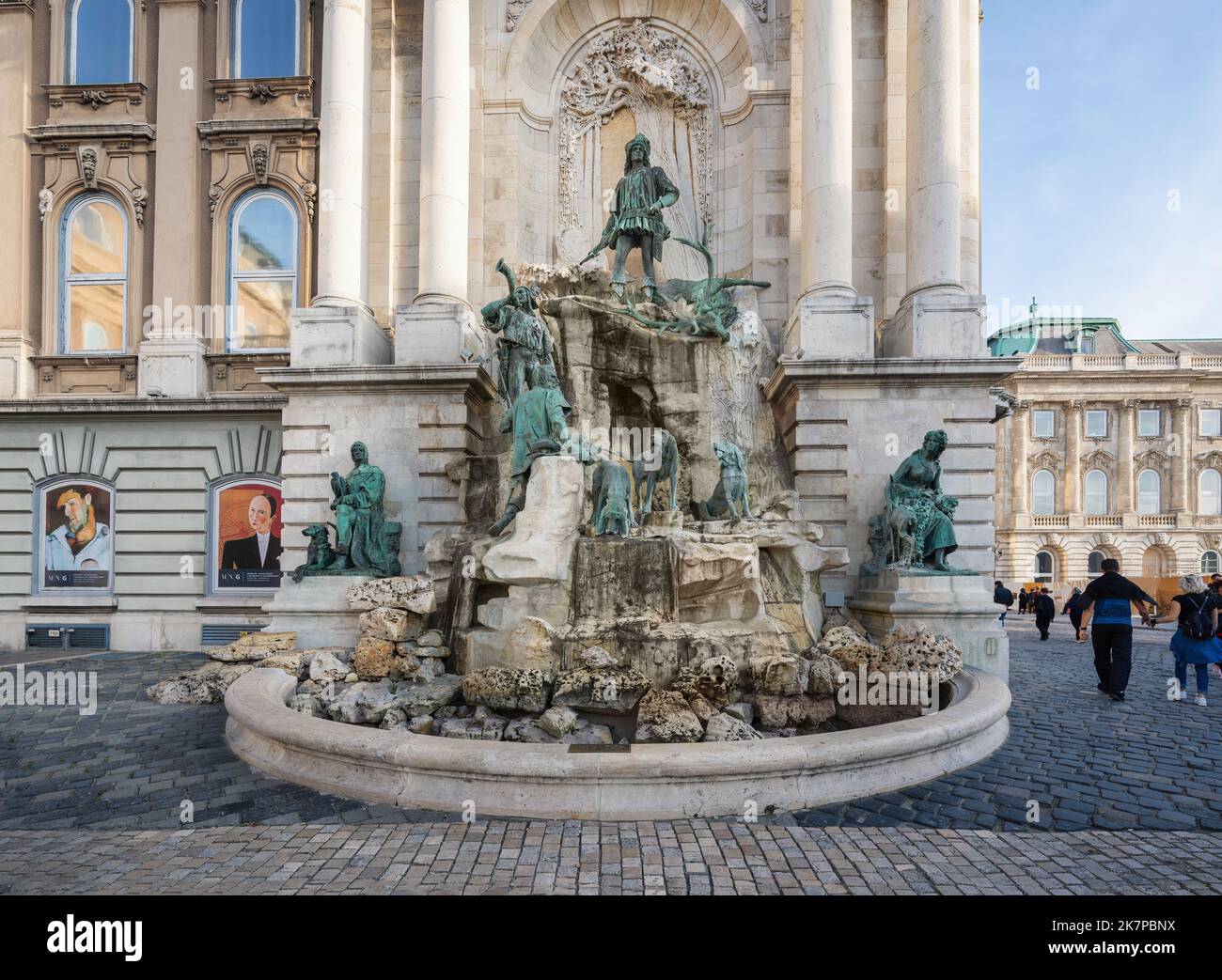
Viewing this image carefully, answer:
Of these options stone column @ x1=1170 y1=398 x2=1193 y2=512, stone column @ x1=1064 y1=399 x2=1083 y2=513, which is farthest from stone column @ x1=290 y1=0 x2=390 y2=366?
stone column @ x1=1170 y1=398 x2=1193 y2=512

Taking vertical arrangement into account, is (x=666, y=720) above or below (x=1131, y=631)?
below

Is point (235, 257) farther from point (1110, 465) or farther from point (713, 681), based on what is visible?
point (1110, 465)

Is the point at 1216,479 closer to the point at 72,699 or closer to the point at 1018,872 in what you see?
the point at 1018,872

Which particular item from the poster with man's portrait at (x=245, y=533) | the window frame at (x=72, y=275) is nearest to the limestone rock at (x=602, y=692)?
the poster with man's portrait at (x=245, y=533)

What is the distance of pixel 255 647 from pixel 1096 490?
49760 mm

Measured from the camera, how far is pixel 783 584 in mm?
7602

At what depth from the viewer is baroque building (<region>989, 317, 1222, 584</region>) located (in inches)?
1631

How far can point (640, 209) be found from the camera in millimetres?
11961

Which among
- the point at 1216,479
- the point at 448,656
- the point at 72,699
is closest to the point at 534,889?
the point at 448,656

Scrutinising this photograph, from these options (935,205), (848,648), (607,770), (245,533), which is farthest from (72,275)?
(935,205)

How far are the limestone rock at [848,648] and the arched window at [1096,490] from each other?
4485 cm

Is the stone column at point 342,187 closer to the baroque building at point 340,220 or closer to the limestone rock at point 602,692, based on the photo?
the baroque building at point 340,220

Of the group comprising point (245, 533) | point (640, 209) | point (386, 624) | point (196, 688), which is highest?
point (640, 209)
